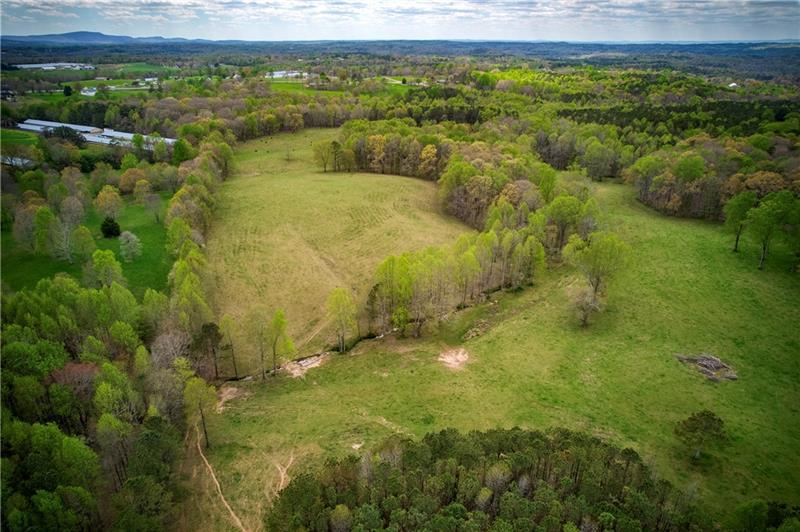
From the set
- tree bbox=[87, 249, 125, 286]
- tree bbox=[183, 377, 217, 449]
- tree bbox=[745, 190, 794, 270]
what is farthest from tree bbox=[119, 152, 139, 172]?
tree bbox=[745, 190, 794, 270]

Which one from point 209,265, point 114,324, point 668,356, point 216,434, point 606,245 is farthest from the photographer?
point 209,265

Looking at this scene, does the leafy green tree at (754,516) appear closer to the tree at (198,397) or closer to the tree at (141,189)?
the tree at (198,397)

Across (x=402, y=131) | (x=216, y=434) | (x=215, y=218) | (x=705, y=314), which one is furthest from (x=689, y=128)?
(x=216, y=434)

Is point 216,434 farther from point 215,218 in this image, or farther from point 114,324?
point 215,218

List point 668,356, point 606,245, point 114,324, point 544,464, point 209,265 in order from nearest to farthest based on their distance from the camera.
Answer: point 544,464 → point 114,324 → point 668,356 → point 606,245 → point 209,265

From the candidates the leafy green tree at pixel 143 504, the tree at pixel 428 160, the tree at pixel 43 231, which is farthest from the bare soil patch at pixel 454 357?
the tree at pixel 428 160

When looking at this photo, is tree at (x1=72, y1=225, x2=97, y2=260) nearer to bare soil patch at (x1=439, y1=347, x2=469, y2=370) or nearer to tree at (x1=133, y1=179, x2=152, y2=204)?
tree at (x1=133, y1=179, x2=152, y2=204)

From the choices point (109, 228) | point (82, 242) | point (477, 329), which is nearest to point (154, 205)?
point (109, 228)
